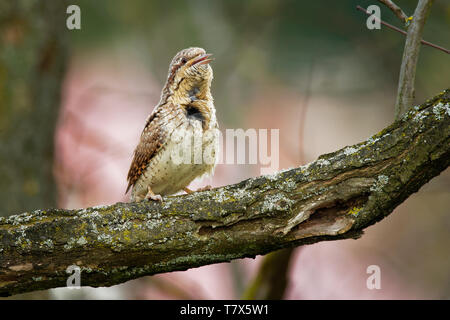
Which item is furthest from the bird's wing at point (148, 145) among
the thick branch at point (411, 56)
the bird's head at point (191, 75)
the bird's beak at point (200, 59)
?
the thick branch at point (411, 56)

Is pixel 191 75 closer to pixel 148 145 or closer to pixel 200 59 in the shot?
pixel 200 59

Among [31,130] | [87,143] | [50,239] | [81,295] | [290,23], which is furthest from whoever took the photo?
[290,23]

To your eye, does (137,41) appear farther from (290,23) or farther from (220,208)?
(220,208)

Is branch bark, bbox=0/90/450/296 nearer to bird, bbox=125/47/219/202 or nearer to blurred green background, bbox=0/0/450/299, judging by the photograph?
bird, bbox=125/47/219/202

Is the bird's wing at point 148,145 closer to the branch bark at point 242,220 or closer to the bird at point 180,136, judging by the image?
the bird at point 180,136

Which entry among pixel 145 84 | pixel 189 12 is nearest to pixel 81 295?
pixel 145 84

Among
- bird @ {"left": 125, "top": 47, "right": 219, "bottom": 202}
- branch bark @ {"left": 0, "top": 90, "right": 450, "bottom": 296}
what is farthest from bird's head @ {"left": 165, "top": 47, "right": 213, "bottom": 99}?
branch bark @ {"left": 0, "top": 90, "right": 450, "bottom": 296}
